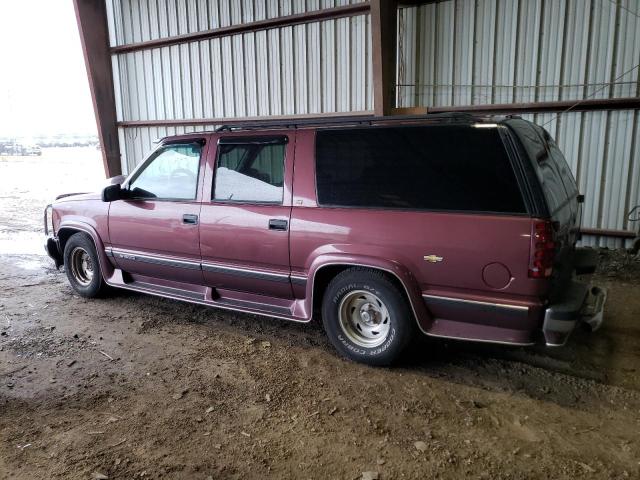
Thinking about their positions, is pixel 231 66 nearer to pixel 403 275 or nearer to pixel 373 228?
pixel 373 228

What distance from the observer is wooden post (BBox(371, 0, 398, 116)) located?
7547 millimetres

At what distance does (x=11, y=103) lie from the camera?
106 feet

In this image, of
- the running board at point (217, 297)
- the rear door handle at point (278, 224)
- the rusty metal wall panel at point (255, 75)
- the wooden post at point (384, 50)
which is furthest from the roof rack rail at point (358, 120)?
the rusty metal wall panel at point (255, 75)

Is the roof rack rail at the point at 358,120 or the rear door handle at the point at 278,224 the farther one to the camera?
the rear door handle at the point at 278,224

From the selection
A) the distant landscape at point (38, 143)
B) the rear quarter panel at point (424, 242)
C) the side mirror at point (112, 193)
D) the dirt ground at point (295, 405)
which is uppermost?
the distant landscape at point (38, 143)

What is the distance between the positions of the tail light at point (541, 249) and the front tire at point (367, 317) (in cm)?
94

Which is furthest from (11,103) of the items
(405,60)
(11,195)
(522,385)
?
(522,385)

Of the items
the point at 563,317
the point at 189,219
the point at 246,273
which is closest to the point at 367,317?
the point at 246,273

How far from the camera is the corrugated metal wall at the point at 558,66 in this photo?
689cm

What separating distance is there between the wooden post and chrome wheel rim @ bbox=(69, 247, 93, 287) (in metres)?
4.80

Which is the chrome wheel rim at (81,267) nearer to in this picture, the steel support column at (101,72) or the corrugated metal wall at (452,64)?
the corrugated metal wall at (452,64)

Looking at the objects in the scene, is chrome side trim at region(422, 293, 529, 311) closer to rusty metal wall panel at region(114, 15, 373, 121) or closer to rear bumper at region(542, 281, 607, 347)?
rear bumper at region(542, 281, 607, 347)

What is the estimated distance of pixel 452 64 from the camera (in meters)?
7.96

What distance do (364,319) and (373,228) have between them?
78 cm
